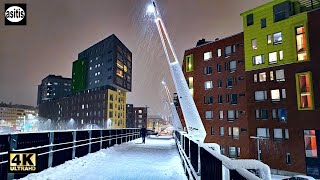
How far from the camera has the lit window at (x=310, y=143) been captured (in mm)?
31703

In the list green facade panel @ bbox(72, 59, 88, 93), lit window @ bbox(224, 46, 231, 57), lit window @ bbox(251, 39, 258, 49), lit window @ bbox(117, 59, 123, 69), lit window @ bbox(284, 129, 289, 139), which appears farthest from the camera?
green facade panel @ bbox(72, 59, 88, 93)

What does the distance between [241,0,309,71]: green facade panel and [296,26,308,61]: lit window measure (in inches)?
15.4

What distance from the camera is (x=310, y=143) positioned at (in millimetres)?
32500

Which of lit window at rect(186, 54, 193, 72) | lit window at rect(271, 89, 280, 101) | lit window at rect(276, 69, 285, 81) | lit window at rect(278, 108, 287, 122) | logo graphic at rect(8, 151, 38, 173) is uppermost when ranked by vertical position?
lit window at rect(186, 54, 193, 72)

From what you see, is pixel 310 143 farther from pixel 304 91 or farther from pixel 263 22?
pixel 263 22

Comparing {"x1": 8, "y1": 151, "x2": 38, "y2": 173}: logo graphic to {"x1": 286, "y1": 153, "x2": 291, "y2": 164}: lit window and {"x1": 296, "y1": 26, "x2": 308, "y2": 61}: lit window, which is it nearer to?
{"x1": 286, "y1": 153, "x2": 291, "y2": 164}: lit window

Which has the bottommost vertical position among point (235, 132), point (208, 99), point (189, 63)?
point (235, 132)

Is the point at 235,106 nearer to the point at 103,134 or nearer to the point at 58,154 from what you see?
the point at 103,134

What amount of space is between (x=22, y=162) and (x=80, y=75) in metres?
111

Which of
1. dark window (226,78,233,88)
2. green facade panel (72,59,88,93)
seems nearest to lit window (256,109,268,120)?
dark window (226,78,233,88)

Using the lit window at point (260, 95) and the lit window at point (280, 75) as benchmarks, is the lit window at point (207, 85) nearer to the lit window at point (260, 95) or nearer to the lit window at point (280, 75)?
the lit window at point (260, 95)

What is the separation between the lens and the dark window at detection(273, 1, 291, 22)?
36.3 meters

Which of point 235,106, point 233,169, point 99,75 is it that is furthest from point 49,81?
point 233,169

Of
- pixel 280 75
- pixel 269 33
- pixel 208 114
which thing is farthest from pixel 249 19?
pixel 208 114
